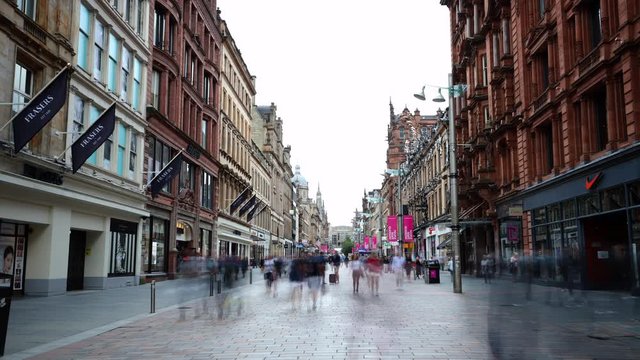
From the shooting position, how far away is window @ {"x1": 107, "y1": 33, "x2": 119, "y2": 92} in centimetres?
2547

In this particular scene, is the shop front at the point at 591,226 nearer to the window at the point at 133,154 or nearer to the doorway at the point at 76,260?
the doorway at the point at 76,260

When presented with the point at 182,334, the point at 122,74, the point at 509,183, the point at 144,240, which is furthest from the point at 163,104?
the point at 182,334

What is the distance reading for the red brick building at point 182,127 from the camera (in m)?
31.6

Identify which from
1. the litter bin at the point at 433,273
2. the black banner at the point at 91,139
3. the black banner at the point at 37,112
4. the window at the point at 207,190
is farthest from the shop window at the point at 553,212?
the window at the point at 207,190

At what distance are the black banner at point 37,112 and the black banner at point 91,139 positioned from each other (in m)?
2.70

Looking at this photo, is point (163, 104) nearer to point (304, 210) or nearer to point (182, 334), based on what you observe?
point (182, 334)

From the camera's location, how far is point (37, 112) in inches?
636

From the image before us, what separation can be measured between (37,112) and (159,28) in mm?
18425

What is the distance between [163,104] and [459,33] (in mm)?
25130

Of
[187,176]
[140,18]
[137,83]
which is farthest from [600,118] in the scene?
[187,176]

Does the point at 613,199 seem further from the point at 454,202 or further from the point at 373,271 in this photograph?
the point at 373,271

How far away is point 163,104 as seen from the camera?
32.6 metres

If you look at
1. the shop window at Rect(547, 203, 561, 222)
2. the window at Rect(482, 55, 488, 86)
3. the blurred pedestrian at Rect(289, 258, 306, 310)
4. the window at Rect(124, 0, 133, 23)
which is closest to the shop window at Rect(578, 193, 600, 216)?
the shop window at Rect(547, 203, 561, 222)

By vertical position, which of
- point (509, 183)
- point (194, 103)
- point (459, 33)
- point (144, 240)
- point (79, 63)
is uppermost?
point (459, 33)
